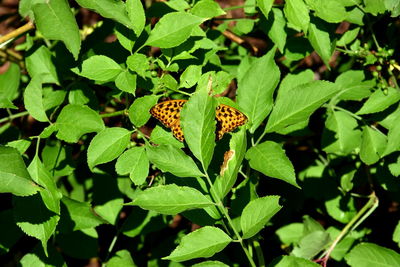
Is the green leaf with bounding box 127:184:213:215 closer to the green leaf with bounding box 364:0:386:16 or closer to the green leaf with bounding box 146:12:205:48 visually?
the green leaf with bounding box 146:12:205:48

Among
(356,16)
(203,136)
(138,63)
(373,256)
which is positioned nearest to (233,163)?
(203,136)

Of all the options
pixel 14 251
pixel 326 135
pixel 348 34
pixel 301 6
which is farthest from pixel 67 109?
pixel 14 251

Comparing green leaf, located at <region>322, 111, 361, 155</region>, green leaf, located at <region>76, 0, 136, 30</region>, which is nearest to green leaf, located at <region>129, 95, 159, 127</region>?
green leaf, located at <region>76, 0, 136, 30</region>

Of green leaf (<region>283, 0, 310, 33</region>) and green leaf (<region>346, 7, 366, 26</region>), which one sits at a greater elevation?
green leaf (<region>283, 0, 310, 33</region>)

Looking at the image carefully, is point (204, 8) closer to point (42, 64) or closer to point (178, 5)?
point (178, 5)

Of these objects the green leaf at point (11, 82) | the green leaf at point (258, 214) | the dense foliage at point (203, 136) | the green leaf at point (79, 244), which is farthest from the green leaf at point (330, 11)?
the green leaf at point (11, 82)

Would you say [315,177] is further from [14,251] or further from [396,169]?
[14,251]
